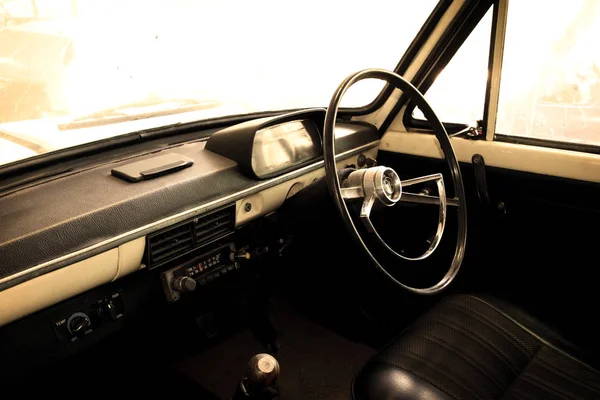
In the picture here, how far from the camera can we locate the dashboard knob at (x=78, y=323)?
1332mm

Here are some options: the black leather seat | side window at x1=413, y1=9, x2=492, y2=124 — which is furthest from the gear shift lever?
side window at x1=413, y1=9, x2=492, y2=124

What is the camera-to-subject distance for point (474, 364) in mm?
1367

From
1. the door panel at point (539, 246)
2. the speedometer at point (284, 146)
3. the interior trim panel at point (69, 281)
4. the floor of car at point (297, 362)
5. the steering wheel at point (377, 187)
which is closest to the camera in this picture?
the interior trim panel at point (69, 281)

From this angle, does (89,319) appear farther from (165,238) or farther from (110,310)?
(165,238)

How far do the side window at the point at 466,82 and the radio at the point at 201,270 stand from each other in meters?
1.01

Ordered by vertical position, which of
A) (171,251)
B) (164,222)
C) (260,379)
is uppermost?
(164,222)

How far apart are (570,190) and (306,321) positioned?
4.38ft

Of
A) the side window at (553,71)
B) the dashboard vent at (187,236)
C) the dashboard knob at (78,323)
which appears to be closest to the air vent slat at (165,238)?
the dashboard vent at (187,236)

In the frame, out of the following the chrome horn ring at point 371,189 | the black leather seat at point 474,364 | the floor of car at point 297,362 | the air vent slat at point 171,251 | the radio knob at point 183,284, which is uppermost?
the chrome horn ring at point 371,189

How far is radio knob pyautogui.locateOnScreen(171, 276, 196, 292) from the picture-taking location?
1.53 meters

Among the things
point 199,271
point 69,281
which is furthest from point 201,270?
point 69,281

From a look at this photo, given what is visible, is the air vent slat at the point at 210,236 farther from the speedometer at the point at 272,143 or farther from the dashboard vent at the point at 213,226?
the speedometer at the point at 272,143

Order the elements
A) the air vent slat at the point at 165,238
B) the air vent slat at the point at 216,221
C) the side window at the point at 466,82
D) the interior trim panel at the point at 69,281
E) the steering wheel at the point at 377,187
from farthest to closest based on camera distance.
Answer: the side window at the point at 466,82, the air vent slat at the point at 216,221, the air vent slat at the point at 165,238, the steering wheel at the point at 377,187, the interior trim panel at the point at 69,281

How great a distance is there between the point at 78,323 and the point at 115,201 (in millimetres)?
365
